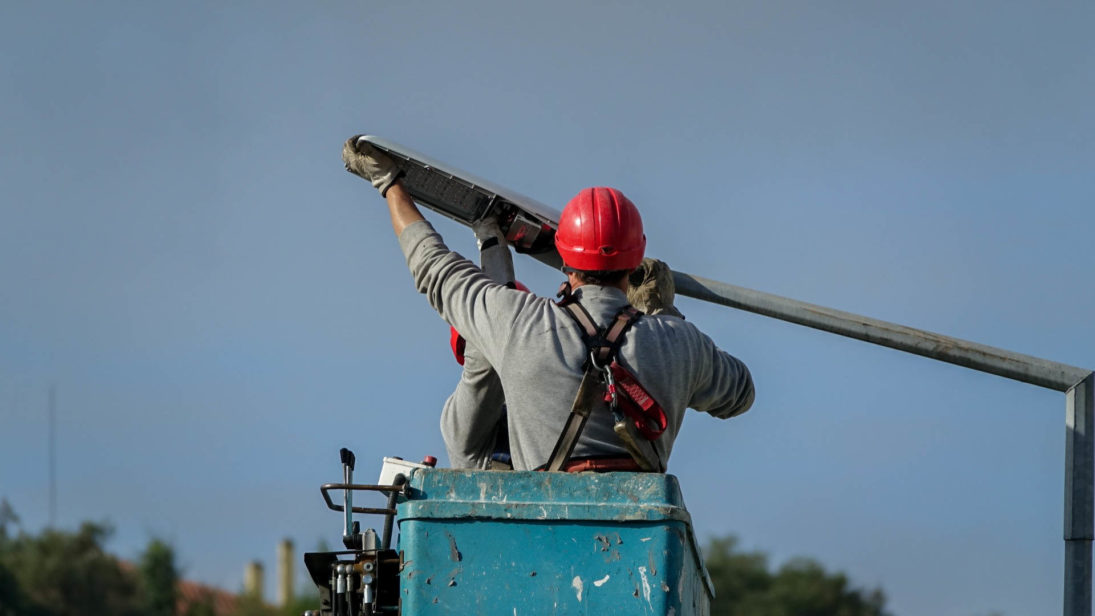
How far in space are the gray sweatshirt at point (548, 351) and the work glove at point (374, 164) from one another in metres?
0.84

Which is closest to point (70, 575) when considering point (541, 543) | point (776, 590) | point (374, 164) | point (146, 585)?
point (146, 585)

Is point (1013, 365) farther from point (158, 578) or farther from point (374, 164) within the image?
point (158, 578)

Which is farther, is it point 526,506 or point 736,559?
point 736,559

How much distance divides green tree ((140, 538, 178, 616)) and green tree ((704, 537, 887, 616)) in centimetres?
1883

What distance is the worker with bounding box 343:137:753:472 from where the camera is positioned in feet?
22.7

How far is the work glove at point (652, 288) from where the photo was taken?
27.9ft

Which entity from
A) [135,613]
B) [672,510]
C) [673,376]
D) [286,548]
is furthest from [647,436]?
[286,548]

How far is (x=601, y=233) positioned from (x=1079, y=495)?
2.75 meters

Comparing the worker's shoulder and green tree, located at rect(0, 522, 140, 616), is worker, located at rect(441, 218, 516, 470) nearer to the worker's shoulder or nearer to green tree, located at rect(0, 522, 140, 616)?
the worker's shoulder

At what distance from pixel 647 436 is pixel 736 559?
57.2m

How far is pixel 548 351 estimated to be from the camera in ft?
22.7

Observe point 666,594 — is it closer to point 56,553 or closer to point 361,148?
point 361,148

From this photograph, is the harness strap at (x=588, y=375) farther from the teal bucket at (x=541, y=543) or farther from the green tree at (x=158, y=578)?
the green tree at (x=158, y=578)

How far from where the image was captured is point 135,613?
2384 inches
